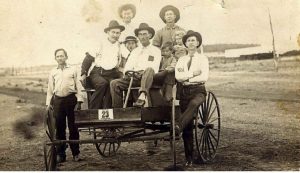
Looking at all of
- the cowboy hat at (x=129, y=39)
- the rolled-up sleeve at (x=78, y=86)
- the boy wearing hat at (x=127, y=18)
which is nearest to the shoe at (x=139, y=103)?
the rolled-up sleeve at (x=78, y=86)

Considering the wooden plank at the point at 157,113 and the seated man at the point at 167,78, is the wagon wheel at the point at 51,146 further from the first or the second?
the seated man at the point at 167,78

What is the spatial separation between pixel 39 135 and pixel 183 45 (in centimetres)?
230

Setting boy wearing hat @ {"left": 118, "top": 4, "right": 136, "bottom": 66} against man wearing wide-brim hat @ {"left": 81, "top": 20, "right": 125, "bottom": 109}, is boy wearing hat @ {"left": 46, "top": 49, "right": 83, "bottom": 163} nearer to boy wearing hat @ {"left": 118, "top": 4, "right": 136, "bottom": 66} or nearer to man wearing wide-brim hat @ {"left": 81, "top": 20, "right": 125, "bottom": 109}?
man wearing wide-brim hat @ {"left": 81, "top": 20, "right": 125, "bottom": 109}

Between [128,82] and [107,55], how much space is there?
1.94ft

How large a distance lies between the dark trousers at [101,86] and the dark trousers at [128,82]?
0.74ft

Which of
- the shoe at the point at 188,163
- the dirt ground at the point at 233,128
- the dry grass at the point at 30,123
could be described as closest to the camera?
the shoe at the point at 188,163

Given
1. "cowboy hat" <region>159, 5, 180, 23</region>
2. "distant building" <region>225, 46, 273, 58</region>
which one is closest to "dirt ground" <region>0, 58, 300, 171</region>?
"distant building" <region>225, 46, 273, 58</region>

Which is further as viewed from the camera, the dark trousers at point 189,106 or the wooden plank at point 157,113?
the dark trousers at point 189,106

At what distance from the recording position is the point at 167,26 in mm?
4879

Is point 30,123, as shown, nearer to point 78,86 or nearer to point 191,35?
point 78,86

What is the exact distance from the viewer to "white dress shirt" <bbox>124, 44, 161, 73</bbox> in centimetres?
456

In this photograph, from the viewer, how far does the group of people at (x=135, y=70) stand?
4.37 m

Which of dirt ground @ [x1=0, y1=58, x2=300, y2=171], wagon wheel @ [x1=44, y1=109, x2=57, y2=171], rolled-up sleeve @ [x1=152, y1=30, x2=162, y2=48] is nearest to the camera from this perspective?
wagon wheel @ [x1=44, y1=109, x2=57, y2=171]

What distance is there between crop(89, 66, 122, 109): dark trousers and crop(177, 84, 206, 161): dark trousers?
77 cm
